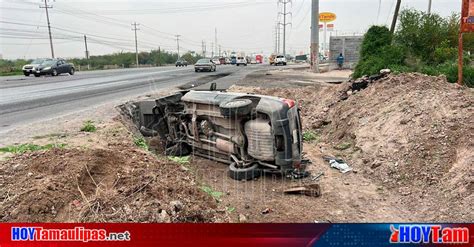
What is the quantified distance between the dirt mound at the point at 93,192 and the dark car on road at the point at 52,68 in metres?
30.5

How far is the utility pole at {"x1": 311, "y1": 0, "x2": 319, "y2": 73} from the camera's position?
35969 mm

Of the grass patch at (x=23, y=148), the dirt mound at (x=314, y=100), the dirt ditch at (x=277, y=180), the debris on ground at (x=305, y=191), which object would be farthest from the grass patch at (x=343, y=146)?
the grass patch at (x=23, y=148)

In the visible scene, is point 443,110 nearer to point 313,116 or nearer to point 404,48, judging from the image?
point 313,116

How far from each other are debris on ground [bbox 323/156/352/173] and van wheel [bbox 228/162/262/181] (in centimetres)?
180

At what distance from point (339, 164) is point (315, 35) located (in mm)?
31496

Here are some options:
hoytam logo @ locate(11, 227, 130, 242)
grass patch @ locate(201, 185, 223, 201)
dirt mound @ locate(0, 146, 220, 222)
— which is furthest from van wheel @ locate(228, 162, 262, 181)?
hoytam logo @ locate(11, 227, 130, 242)

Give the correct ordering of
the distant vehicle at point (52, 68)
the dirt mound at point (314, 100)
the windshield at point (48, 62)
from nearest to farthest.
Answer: the dirt mound at point (314, 100)
the distant vehicle at point (52, 68)
the windshield at point (48, 62)

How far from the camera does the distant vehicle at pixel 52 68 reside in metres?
32.3

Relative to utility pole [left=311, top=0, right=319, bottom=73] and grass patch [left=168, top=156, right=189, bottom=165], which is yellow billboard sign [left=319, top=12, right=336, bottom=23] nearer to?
utility pole [left=311, top=0, right=319, bottom=73]

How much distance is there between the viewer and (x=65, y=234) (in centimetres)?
298

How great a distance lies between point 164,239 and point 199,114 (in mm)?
4178

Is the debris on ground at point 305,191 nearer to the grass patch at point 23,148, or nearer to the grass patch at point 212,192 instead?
the grass patch at point 212,192

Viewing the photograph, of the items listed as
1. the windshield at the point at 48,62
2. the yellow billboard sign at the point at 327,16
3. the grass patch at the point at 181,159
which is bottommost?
the grass patch at the point at 181,159

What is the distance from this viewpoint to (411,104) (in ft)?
27.9
